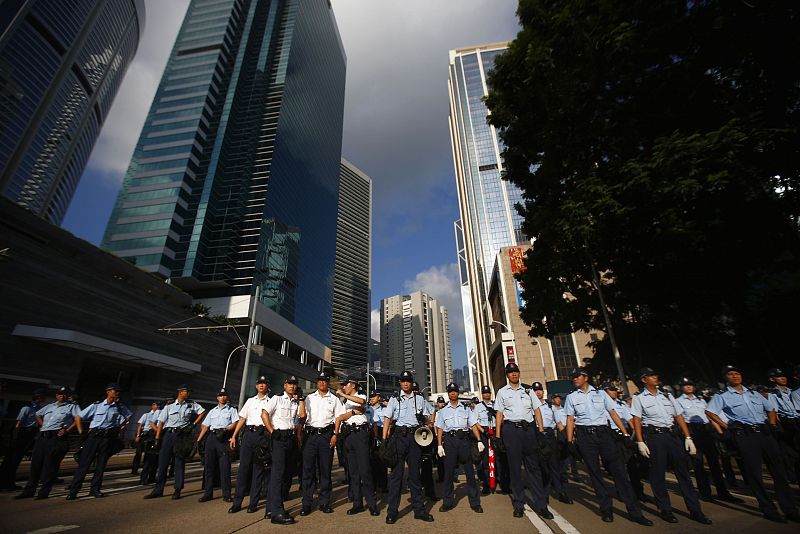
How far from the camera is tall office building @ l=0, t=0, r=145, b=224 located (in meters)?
62.3

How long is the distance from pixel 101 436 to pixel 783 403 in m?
12.8

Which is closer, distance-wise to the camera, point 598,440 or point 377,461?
point 598,440

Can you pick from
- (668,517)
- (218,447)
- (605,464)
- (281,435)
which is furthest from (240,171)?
(668,517)

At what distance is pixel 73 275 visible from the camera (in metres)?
21.7

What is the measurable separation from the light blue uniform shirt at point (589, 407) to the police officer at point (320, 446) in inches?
150

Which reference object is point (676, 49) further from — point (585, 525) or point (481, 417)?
point (585, 525)

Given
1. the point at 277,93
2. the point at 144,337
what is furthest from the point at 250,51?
the point at 144,337

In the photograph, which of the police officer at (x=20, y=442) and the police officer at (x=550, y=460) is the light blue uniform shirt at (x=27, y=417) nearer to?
the police officer at (x=20, y=442)

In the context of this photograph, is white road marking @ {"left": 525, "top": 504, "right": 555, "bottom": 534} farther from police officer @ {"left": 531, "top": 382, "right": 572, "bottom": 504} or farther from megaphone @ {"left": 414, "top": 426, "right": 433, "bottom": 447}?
megaphone @ {"left": 414, "top": 426, "right": 433, "bottom": 447}

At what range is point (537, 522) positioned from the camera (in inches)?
177

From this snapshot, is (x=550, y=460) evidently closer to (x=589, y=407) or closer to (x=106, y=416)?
(x=589, y=407)

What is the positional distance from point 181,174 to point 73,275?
42935 mm

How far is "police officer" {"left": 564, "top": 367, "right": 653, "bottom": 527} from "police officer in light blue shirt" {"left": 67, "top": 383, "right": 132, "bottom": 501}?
8242 millimetres

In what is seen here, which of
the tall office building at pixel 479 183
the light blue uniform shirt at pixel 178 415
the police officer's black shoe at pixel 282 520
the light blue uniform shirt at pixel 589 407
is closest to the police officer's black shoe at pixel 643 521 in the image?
the light blue uniform shirt at pixel 589 407
